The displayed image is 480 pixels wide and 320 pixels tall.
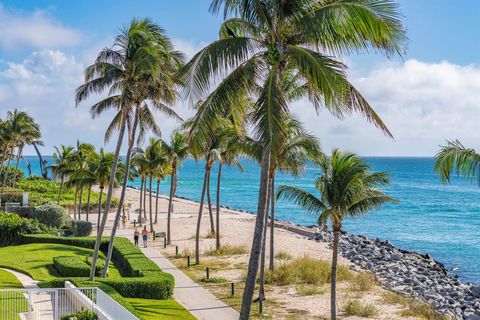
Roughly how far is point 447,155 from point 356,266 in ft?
75.9

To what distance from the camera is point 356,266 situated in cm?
3428

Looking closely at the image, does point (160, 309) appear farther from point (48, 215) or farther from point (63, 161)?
point (63, 161)

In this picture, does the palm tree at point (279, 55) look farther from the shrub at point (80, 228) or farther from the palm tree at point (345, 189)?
the shrub at point (80, 228)

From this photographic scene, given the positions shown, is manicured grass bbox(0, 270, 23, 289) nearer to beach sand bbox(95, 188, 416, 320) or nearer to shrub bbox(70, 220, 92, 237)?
beach sand bbox(95, 188, 416, 320)

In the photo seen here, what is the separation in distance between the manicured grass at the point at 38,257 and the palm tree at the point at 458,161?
1679cm

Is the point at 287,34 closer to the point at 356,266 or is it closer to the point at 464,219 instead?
the point at 356,266

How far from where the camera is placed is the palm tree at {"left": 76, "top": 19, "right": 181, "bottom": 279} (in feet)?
65.7

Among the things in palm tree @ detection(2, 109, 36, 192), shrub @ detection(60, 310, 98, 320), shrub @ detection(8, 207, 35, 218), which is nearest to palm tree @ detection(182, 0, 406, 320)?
shrub @ detection(60, 310, 98, 320)

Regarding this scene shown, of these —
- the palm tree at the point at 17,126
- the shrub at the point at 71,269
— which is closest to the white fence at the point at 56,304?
the shrub at the point at 71,269

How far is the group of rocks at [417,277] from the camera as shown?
25.3 m

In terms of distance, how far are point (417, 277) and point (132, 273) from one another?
18060mm

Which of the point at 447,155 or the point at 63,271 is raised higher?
the point at 447,155

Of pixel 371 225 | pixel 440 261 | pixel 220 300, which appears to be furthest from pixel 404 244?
pixel 220 300

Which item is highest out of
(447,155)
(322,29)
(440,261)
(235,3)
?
(235,3)
